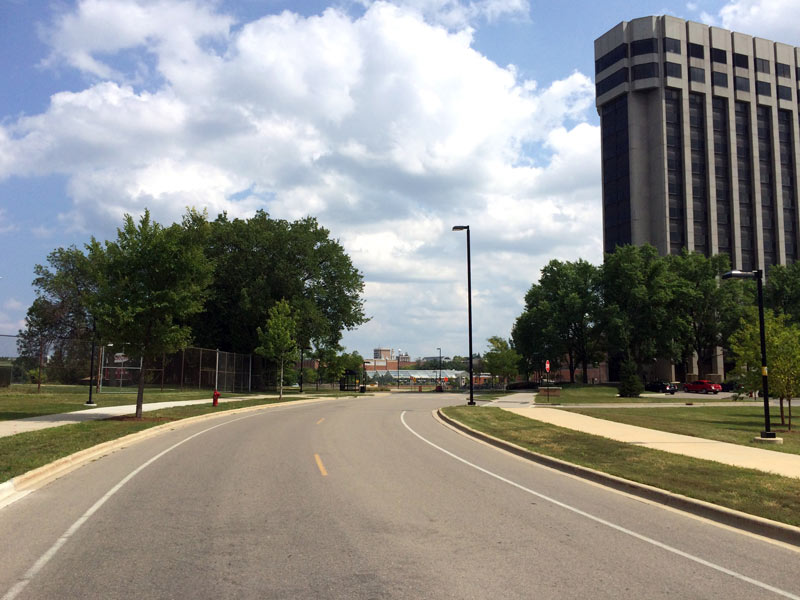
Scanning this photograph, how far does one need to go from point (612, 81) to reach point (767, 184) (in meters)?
29.8

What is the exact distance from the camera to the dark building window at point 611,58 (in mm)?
96188

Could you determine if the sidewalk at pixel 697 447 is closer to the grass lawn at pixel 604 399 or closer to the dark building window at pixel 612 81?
the grass lawn at pixel 604 399

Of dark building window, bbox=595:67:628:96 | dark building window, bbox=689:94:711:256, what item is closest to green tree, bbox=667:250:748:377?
dark building window, bbox=689:94:711:256

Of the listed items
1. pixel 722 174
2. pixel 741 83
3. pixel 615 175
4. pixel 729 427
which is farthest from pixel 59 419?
pixel 741 83

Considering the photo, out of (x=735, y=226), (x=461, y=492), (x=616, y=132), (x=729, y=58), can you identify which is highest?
(x=729, y=58)

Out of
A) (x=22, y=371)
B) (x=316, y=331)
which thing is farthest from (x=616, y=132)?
(x=22, y=371)

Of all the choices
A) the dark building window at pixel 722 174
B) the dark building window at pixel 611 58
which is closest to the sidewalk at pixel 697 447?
the dark building window at pixel 722 174

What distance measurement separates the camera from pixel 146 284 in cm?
2338

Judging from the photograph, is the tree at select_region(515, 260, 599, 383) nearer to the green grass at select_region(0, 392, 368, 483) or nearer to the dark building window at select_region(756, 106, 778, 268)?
the dark building window at select_region(756, 106, 778, 268)

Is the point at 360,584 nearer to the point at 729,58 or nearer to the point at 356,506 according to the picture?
the point at 356,506

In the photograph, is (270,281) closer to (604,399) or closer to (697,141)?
(604,399)

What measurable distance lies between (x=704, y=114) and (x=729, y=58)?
10763mm

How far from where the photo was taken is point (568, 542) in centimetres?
691

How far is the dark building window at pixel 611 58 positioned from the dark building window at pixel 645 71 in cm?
292
